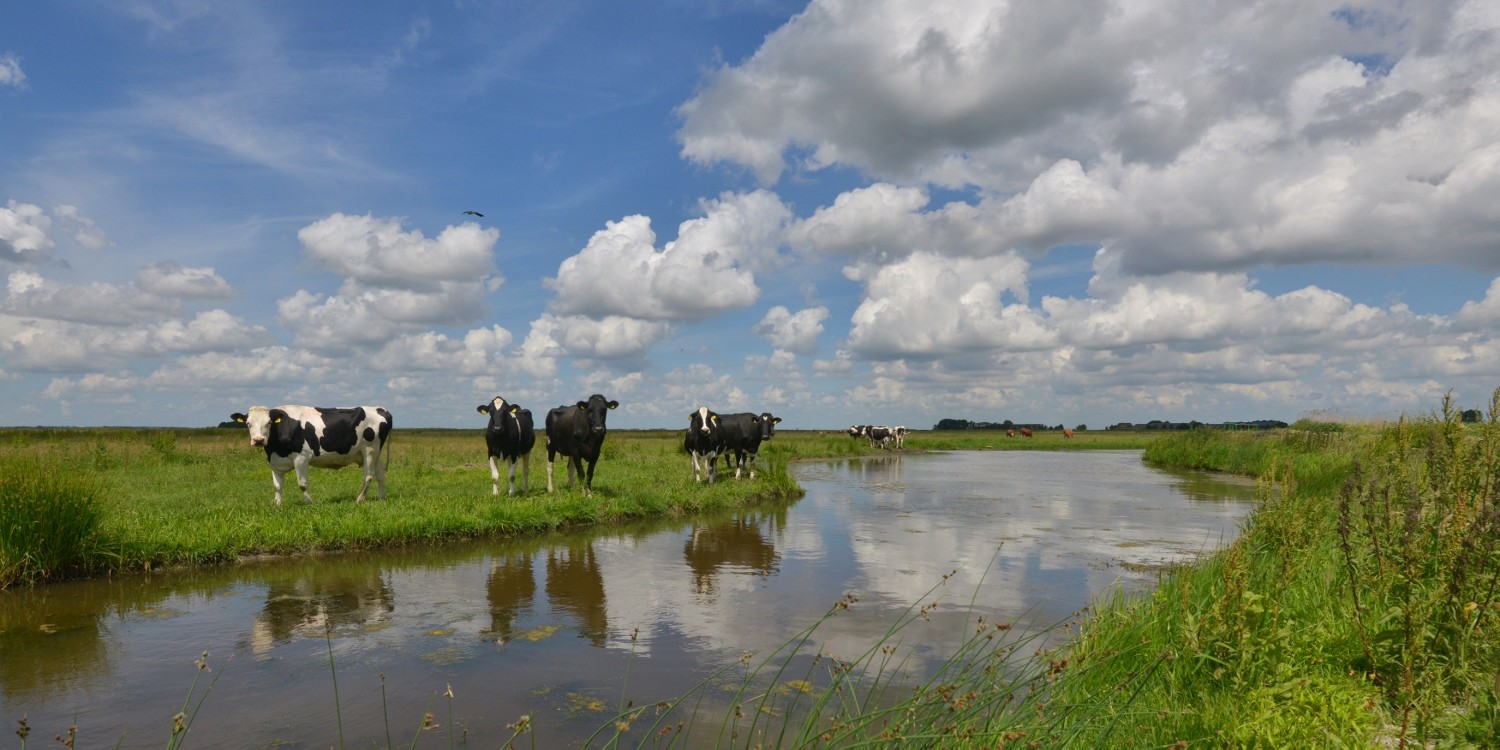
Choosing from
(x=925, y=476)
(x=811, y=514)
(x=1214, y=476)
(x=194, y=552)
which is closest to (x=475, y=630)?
(x=194, y=552)

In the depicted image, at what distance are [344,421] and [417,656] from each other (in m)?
10.2

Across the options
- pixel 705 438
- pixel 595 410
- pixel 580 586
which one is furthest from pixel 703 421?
pixel 580 586

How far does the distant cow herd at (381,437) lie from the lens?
585 inches

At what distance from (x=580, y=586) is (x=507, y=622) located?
1809 millimetres

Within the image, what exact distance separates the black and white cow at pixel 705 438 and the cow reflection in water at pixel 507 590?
31.2 feet

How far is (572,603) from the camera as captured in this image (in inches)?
356

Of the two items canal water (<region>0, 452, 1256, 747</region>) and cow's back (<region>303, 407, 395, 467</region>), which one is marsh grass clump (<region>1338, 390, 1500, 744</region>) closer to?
canal water (<region>0, 452, 1256, 747</region>)

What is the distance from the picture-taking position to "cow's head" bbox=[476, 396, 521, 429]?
17094 millimetres

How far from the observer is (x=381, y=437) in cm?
1622

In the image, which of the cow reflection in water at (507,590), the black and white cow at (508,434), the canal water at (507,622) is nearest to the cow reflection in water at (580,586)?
the canal water at (507,622)

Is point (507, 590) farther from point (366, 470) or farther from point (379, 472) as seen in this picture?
point (379, 472)

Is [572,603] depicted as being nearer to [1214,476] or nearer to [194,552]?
[194,552]

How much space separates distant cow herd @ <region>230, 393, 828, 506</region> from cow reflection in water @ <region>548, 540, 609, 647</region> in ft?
14.0

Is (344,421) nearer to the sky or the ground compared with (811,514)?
nearer to the sky
